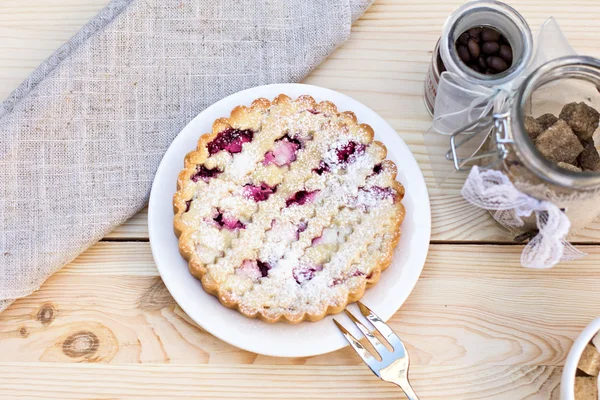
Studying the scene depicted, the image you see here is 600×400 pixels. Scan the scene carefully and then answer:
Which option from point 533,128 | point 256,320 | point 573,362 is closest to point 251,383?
point 256,320

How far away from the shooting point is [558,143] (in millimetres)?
1102

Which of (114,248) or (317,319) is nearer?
(317,319)

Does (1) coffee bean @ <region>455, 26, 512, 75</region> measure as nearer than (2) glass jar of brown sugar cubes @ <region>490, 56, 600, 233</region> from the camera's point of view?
No

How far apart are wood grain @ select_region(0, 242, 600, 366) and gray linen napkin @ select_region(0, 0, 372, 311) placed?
0.21ft

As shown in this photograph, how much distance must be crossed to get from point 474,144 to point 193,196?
22.1 inches

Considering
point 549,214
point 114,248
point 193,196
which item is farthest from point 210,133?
point 549,214

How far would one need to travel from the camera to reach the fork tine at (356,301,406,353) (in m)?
1.13

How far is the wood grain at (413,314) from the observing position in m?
1.19

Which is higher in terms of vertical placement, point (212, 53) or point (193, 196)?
point (212, 53)

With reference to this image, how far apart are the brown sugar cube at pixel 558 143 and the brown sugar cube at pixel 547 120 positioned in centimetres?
5

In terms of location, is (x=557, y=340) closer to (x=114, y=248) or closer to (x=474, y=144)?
(x=474, y=144)

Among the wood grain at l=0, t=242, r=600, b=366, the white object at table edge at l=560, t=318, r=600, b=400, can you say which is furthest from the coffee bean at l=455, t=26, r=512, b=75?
the white object at table edge at l=560, t=318, r=600, b=400

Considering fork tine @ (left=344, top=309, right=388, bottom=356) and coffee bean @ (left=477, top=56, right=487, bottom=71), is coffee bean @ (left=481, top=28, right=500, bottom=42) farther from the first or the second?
fork tine @ (left=344, top=309, right=388, bottom=356)

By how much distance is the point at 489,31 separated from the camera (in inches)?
47.0
